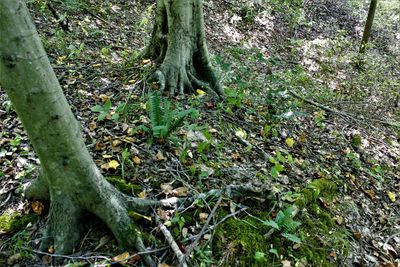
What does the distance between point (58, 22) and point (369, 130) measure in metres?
5.82

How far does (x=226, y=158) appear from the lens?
3.69 m

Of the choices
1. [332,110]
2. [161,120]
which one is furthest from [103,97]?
[332,110]

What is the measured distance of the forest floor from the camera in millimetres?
2635

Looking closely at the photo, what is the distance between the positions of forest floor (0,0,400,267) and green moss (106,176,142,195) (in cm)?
1

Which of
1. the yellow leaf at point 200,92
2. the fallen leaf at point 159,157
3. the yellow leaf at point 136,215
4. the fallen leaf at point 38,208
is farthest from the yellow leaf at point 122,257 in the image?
the yellow leaf at point 200,92

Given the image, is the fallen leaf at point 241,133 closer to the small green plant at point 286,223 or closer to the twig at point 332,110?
the small green plant at point 286,223

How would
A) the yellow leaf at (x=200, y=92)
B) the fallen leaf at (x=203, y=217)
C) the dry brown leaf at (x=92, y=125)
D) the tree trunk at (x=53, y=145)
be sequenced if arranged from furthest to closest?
the yellow leaf at (x=200, y=92) < the dry brown leaf at (x=92, y=125) < the fallen leaf at (x=203, y=217) < the tree trunk at (x=53, y=145)

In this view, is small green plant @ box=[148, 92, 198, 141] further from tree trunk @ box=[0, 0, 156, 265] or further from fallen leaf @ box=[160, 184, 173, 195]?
tree trunk @ box=[0, 0, 156, 265]

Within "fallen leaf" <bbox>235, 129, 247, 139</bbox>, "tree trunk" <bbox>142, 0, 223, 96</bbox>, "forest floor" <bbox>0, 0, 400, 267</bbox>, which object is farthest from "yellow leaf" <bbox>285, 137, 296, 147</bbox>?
"tree trunk" <bbox>142, 0, 223, 96</bbox>

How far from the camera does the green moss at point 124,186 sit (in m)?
2.80

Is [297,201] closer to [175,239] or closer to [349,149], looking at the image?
[175,239]

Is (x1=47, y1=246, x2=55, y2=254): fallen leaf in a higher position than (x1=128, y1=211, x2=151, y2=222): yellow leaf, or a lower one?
lower

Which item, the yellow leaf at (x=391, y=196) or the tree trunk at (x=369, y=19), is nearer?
the yellow leaf at (x=391, y=196)

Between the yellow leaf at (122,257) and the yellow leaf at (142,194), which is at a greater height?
the yellow leaf at (142,194)
